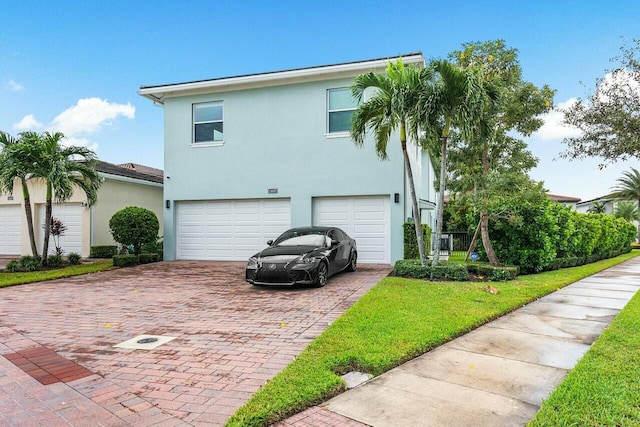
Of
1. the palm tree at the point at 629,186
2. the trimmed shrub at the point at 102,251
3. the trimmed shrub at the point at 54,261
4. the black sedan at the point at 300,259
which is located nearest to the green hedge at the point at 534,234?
the black sedan at the point at 300,259

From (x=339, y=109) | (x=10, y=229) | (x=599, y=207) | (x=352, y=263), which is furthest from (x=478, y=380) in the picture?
(x=599, y=207)

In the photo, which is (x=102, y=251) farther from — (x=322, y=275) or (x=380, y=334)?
(x=380, y=334)

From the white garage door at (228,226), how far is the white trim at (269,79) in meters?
4.12

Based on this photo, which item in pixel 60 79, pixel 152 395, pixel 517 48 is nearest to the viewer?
pixel 152 395

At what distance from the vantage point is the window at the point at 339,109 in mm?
13078

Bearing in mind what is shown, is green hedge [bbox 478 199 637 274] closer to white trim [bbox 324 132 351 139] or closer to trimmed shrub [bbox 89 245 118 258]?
white trim [bbox 324 132 351 139]

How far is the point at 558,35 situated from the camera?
1276cm

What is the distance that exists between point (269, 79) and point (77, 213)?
31.8ft

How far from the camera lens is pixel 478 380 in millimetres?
3510

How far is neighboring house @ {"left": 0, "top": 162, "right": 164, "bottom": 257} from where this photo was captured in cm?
1580

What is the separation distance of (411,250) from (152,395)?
9.98 meters

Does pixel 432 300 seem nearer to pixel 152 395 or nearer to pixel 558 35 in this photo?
pixel 152 395

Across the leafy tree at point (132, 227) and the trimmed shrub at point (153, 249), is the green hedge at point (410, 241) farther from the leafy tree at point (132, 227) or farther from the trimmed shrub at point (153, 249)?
the trimmed shrub at point (153, 249)

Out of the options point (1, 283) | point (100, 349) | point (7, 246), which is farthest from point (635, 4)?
point (7, 246)
